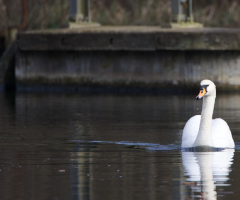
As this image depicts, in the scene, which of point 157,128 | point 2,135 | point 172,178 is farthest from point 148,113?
point 172,178

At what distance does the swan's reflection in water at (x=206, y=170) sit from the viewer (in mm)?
5493

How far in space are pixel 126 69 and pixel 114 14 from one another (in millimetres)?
4730

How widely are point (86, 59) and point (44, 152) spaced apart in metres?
10.4

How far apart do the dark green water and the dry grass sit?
810 cm

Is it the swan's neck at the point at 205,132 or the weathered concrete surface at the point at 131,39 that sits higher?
the weathered concrete surface at the point at 131,39

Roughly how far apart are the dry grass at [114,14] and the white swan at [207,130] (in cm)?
1315

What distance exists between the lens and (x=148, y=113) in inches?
494

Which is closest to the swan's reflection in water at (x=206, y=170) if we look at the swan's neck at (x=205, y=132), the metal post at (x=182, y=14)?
the swan's neck at (x=205, y=132)

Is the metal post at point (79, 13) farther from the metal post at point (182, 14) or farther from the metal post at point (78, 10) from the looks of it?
the metal post at point (182, 14)

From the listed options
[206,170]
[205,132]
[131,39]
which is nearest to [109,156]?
[205,132]

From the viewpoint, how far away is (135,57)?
58.2 ft

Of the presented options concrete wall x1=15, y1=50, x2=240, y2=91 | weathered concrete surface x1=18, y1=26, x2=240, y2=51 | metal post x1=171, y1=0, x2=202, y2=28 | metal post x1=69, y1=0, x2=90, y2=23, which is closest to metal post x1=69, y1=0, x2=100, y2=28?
metal post x1=69, y1=0, x2=90, y2=23

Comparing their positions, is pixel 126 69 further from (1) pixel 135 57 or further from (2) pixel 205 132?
(2) pixel 205 132

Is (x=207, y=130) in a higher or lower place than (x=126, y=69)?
lower
